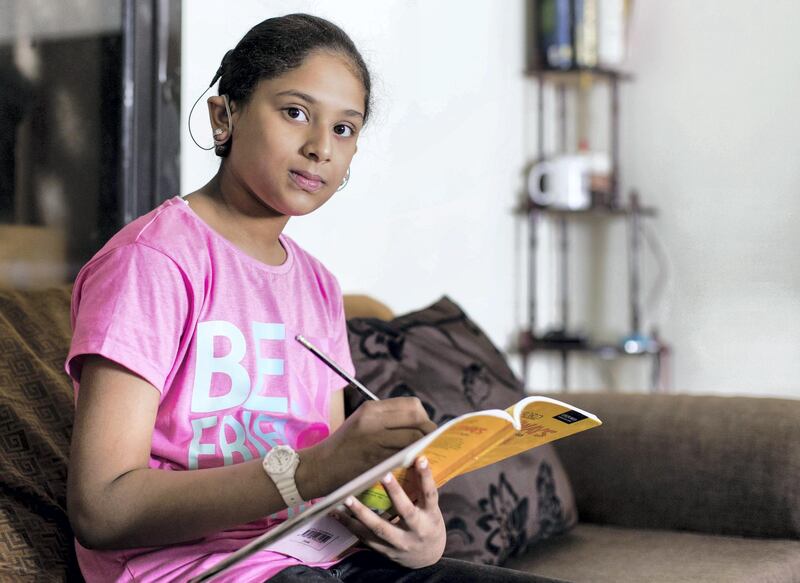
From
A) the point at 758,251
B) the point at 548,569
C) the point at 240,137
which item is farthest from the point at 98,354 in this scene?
the point at 758,251

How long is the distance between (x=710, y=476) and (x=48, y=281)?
1079 mm

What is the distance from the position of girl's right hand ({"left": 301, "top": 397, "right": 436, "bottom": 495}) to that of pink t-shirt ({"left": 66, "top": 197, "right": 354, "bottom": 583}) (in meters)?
0.19

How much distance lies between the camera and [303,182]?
1032 mm

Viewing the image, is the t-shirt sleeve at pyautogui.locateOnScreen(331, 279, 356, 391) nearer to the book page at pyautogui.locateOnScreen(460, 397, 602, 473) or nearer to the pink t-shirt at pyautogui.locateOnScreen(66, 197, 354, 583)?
the pink t-shirt at pyautogui.locateOnScreen(66, 197, 354, 583)

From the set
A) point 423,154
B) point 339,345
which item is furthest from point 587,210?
point 339,345

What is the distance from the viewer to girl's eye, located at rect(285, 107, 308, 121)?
40.5 inches

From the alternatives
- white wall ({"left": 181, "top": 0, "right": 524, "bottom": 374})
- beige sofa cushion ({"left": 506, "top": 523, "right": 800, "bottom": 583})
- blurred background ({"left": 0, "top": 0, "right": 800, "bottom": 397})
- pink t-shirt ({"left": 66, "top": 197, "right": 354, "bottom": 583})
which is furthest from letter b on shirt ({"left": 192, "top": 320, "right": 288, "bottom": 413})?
blurred background ({"left": 0, "top": 0, "right": 800, "bottom": 397})

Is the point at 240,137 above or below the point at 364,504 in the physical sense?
above

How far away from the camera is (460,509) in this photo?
1.41 m

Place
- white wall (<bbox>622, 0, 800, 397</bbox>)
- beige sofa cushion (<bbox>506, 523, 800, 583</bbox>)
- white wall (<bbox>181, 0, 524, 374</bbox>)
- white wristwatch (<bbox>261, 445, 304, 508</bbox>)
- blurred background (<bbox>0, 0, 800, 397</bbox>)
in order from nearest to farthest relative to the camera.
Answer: white wristwatch (<bbox>261, 445, 304, 508</bbox>)
beige sofa cushion (<bbox>506, 523, 800, 583</bbox>)
white wall (<bbox>181, 0, 524, 374</bbox>)
blurred background (<bbox>0, 0, 800, 397</bbox>)
white wall (<bbox>622, 0, 800, 397</bbox>)

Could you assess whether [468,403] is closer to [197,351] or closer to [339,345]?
[339,345]

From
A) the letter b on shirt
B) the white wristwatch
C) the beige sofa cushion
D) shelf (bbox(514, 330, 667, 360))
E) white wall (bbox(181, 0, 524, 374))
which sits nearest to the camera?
the white wristwatch

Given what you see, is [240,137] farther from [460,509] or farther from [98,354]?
[460,509]

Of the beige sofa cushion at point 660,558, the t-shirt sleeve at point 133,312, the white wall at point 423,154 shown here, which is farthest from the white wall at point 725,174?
the t-shirt sleeve at point 133,312
